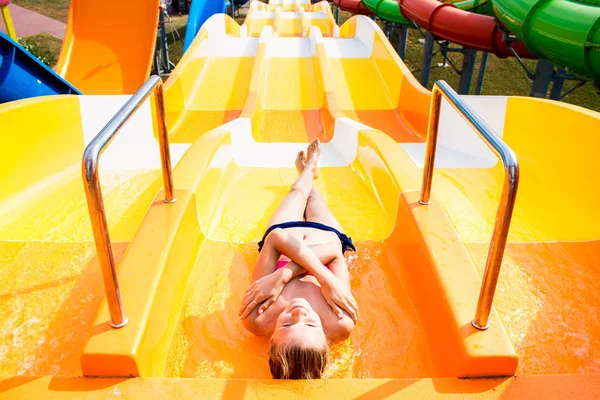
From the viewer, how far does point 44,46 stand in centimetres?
988

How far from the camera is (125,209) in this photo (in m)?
2.77

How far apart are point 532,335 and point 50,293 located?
210 centimetres

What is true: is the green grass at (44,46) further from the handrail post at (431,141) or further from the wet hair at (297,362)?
the wet hair at (297,362)

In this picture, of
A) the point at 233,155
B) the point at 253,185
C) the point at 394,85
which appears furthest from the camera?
the point at 394,85

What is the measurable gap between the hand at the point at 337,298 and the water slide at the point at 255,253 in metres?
0.15

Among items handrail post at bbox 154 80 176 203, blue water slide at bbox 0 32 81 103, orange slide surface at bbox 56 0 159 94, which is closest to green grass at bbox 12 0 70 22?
orange slide surface at bbox 56 0 159 94

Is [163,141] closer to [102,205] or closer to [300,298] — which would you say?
[102,205]

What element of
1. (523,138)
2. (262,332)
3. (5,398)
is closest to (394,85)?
(523,138)

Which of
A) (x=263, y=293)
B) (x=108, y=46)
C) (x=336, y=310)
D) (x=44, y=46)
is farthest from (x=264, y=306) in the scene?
(x=44, y=46)

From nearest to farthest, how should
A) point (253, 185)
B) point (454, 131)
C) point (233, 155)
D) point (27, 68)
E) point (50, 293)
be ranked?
point (50, 293) < point (253, 185) < point (233, 155) < point (454, 131) < point (27, 68)

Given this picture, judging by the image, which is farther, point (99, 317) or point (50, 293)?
point (50, 293)

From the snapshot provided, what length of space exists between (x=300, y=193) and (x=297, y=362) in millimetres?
1248

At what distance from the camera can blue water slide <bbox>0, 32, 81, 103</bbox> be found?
145 inches

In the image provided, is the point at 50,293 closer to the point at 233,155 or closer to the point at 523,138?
the point at 233,155
